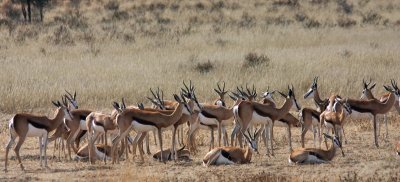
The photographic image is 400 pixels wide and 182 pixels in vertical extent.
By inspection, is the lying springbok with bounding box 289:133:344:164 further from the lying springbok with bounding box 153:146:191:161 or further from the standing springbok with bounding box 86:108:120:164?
the standing springbok with bounding box 86:108:120:164

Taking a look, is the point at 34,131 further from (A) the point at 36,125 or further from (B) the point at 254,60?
(B) the point at 254,60

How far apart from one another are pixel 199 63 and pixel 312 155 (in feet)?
38.8

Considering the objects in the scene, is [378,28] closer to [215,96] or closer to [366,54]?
[366,54]

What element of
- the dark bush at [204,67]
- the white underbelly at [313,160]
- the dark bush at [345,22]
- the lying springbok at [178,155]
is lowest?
the white underbelly at [313,160]

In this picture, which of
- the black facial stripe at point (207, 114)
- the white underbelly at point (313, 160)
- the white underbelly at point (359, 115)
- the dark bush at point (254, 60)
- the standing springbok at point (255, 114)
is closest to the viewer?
the white underbelly at point (313, 160)

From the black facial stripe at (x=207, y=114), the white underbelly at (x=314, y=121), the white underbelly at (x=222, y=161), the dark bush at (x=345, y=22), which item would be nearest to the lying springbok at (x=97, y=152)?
the black facial stripe at (x=207, y=114)

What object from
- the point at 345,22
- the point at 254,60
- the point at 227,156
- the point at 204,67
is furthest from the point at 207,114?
the point at 345,22

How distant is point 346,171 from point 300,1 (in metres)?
37.8

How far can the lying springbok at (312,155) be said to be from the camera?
40.1ft

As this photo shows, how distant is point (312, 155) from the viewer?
40.5ft

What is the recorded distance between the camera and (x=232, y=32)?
110 feet

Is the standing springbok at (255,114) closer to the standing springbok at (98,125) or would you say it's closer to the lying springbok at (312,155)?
the lying springbok at (312,155)

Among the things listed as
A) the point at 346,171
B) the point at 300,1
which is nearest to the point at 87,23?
the point at 300,1

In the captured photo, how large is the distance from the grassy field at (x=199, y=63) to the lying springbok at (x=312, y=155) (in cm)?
17
